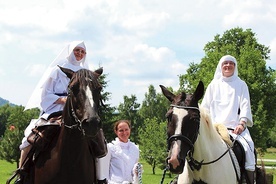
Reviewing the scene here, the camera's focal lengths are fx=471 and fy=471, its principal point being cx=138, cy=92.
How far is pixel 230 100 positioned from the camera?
8.66m

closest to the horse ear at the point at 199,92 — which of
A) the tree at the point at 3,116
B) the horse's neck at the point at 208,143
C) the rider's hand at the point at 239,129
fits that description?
the horse's neck at the point at 208,143

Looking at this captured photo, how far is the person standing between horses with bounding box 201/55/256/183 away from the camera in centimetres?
846

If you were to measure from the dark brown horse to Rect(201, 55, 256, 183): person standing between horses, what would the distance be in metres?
2.75

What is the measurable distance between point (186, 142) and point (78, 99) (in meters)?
1.55

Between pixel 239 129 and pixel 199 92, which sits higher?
pixel 199 92

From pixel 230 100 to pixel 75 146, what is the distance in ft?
11.0

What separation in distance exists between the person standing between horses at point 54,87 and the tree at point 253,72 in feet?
96.2

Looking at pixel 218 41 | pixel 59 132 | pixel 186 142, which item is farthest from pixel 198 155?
pixel 218 41

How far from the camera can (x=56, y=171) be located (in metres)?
6.62

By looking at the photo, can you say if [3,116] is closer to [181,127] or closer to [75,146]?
[75,146]

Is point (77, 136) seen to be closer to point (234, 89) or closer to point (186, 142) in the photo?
point (186, 142)

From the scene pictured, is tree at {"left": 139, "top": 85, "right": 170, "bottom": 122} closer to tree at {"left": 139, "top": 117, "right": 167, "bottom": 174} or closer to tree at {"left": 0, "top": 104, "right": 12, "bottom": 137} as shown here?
tree at {"left": 0, "top": 104, "right": 12, "bottom": 137}

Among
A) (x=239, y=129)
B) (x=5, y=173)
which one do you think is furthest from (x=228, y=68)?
(x=5, y=173)

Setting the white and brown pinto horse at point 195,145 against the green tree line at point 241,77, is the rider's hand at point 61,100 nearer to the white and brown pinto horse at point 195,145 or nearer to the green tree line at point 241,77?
the white and brown pinto horse at point 195,145
